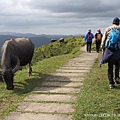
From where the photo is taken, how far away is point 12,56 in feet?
28.3

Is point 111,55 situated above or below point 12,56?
above

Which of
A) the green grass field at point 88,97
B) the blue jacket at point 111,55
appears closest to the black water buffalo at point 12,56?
the green grass field at point 88,97

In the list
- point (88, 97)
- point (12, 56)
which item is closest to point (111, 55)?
point (88, 97)

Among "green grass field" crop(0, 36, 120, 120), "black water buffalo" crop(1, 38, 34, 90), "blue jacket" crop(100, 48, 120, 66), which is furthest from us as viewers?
"black water buffalo" crop(1, 38, 34, 90)

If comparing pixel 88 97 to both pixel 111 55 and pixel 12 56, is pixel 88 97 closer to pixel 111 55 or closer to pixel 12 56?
pixel 111 55

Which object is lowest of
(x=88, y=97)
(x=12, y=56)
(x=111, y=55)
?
(x=88, y=97)

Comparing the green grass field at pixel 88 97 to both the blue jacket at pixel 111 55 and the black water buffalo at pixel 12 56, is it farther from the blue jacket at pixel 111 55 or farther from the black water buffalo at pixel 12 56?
the blue jacket at pixel 111 55

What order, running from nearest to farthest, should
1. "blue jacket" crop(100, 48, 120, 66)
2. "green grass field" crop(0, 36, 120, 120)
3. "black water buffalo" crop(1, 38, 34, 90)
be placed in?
"green grass field" crop(0, 36, 120, 120)
"blue jacket" crop(100, 48, 120, 66)
"black water buffalo" crop(1, 38, 34, 90)

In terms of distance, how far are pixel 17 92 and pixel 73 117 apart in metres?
2.75

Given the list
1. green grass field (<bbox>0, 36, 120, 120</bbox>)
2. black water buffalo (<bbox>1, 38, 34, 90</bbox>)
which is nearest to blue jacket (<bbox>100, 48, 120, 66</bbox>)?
green grass field (<bbox>0, 36, 120, 120</bbox>)

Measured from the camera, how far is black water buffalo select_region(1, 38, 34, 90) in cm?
785

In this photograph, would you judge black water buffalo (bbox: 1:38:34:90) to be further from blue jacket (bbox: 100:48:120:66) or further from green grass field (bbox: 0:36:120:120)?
blue jacket (bbox: 100:48:120:66)

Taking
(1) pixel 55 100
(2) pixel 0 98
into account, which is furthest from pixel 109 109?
(2) pixel 0 98

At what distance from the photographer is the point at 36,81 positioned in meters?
8.89
